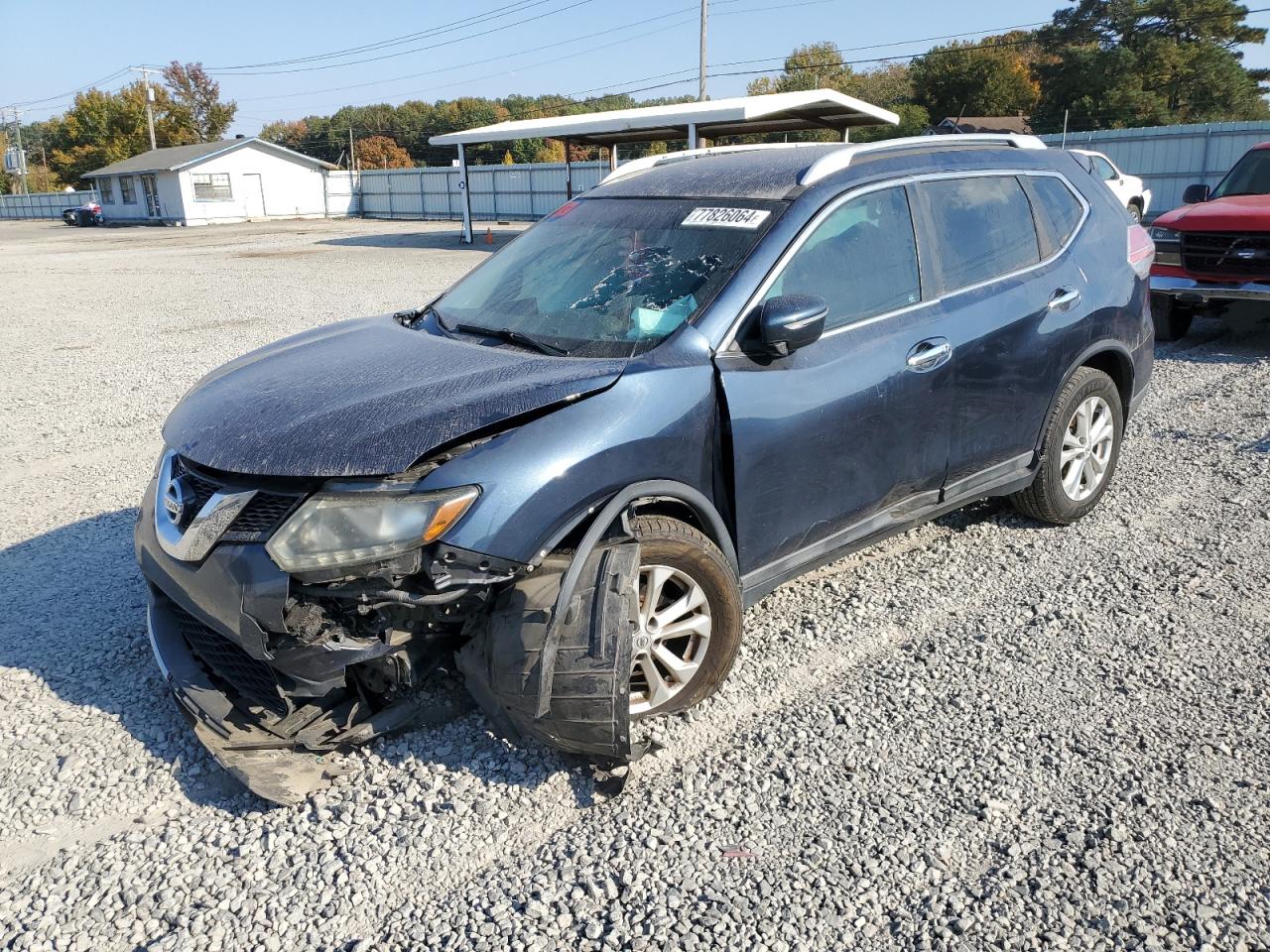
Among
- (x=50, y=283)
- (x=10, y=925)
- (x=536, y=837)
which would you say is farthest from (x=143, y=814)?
(x=50, y=283)

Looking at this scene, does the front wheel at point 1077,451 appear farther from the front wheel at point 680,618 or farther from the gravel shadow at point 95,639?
the gravel shadow at point 95,639

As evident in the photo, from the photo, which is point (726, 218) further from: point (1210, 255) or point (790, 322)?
point (1210, 255)

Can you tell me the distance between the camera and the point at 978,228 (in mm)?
4461

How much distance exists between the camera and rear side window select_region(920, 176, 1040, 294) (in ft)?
14.0

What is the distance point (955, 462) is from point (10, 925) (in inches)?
146

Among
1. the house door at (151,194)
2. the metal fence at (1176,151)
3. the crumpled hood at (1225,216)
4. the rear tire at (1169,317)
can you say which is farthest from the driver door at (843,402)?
the house door at (151,194)

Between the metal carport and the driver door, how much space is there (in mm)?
18865

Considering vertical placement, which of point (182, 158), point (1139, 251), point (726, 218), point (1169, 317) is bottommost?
point (1169, 317)

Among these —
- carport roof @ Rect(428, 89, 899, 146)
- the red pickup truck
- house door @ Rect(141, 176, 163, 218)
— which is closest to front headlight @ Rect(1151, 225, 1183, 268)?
the red pickup truck

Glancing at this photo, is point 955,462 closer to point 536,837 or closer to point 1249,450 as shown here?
point 536,837

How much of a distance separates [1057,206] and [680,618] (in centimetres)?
310

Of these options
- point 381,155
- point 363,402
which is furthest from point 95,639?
point 381,155

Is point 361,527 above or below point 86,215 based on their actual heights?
above

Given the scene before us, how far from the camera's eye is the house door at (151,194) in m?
53.5
